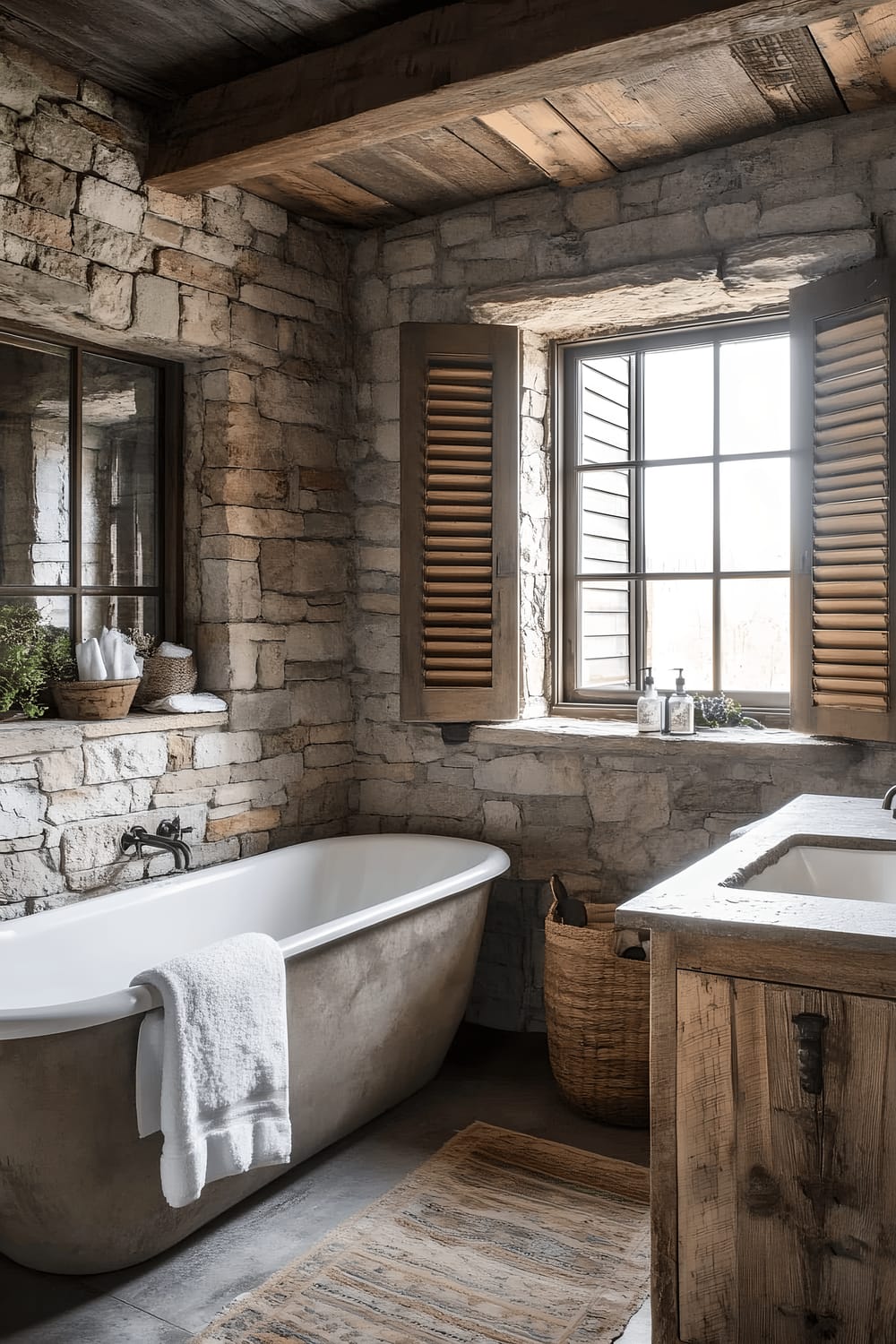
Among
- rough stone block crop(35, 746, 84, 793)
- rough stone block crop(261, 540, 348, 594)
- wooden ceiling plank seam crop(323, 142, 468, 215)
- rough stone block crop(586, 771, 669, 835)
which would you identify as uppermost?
wooden ceiling plank seam crop(323, 142, 468, 215)

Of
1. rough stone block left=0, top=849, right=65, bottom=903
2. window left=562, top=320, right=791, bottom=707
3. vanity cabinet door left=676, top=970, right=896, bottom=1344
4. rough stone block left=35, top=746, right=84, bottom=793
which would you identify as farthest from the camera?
window left=562, top=320, right=791, bottom=707

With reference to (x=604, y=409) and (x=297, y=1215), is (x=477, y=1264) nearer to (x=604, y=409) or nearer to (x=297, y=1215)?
(x=297, y=1215)

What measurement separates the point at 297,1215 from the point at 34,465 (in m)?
2.08

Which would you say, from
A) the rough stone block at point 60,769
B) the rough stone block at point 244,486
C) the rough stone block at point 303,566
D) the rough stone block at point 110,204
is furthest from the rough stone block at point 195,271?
the rough stone block at point 60,769

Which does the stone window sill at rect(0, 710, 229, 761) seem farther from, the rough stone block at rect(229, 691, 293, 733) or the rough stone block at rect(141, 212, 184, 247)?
the rough stone block at rect(141, 212, 184, 247)

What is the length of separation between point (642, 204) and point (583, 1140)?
2.68m

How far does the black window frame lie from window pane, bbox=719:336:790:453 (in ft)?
0.08

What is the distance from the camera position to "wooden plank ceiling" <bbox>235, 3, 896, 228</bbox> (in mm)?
2541

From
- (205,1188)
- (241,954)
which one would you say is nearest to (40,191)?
(241,954)

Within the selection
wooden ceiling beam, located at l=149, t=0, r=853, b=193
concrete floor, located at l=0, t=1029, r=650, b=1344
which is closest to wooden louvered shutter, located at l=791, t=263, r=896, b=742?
wooden ceiling beam, located at l=149, t=0, r=853, b=193

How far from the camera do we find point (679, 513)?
348 cm

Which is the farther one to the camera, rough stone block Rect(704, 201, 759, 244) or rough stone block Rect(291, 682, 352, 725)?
rough stone block Rect(291, 682, 352, 725)

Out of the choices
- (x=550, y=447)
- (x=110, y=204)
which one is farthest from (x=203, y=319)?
(x=550, y=447)

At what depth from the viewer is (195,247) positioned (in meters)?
3.18
